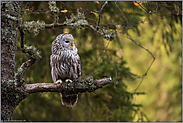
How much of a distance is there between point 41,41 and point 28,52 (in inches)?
54.3

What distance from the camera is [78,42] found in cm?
339

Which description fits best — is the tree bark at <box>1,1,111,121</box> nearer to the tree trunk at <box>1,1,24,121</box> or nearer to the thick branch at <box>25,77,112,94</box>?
the tree trunk at <box>1,1,24,121</box>

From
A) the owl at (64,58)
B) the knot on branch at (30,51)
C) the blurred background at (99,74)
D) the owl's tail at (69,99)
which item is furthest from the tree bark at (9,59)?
the blurred background at (99,74)

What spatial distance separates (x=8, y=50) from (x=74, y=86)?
79cm

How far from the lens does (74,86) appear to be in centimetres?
214

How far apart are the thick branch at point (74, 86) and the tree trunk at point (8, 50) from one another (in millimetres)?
211

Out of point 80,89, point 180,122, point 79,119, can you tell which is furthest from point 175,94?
point 80,89

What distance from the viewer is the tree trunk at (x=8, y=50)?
1.83 m

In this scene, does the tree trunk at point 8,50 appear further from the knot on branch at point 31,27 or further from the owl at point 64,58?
the owl at point 64,58

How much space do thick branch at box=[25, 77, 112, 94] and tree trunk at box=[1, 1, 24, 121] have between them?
211mm

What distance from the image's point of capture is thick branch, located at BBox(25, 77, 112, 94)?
81.4 inches

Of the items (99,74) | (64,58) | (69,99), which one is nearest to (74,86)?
(64,58)

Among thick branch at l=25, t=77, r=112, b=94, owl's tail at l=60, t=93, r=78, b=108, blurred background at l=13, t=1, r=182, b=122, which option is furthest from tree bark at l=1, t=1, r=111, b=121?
blurred background at l=13, t=1, r=182, b=122

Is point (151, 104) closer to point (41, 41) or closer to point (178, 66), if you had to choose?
point (178, 66)
